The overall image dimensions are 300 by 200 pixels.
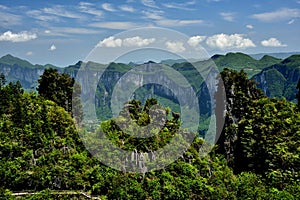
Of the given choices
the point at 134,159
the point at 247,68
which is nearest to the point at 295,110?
the point at 134,159

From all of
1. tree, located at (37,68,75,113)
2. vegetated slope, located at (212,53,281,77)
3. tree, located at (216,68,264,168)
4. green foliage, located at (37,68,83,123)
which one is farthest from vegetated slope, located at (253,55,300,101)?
tree, located at (37,68,75,113)

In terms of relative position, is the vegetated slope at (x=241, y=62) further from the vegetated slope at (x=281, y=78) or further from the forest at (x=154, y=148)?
the forest at (x=154, y=148)

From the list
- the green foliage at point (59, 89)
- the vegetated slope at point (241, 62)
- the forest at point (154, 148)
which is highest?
the vegetated slope at point (241, 62)

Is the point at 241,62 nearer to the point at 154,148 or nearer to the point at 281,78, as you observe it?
the point at 281,78

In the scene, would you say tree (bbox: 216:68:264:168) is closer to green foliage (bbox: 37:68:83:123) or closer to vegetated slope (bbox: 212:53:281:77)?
green foliage (bbox: 37:68:83:123)

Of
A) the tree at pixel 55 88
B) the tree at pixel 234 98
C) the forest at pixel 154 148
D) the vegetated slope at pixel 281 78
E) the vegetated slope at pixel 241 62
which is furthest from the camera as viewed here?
the vegetated slope at pixel 241 62

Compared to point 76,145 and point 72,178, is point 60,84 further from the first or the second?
point 72,178

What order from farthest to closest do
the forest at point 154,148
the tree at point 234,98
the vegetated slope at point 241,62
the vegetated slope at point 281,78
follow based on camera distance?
the vegetated slope at point 241,62
the vegetated slope at point 281,78
the tree at point 234,98
the forest at point 154,148

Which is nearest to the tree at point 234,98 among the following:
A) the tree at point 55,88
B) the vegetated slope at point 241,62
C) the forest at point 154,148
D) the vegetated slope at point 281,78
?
the forest at point 154,148
